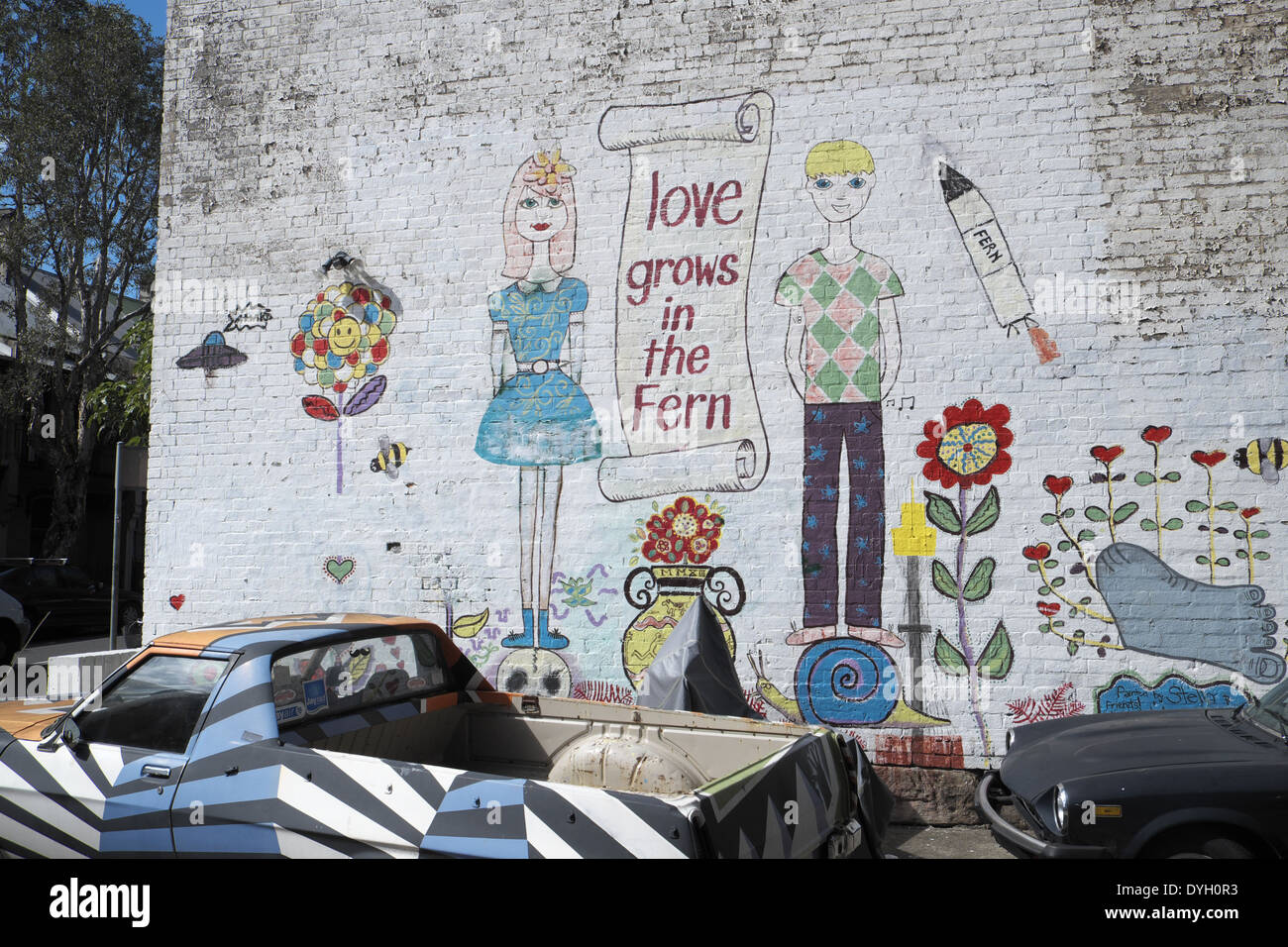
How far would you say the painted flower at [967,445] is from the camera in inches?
267

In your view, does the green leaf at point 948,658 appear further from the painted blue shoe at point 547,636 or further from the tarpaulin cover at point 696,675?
the painted blue shoe at point 547,636

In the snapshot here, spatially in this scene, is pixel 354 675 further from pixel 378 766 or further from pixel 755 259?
pixel 755 259

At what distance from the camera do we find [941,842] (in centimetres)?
626

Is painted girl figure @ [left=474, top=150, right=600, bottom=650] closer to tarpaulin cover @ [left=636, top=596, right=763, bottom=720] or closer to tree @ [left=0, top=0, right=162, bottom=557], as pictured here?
tarpaulin cover @ [left=636, top=596, right=763, bottom=720]

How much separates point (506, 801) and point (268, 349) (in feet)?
19.0

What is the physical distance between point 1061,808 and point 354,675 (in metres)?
3.13

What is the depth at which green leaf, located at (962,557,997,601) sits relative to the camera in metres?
6.73

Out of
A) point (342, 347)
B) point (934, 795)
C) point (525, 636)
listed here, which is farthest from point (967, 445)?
point (342, 347)

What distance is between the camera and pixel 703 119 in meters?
7.38

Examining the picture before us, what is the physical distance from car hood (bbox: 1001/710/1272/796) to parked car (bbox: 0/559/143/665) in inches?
504

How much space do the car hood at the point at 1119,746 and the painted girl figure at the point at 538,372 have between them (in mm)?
3486

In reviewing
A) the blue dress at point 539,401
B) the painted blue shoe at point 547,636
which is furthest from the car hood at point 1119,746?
the blue dress at point 539,401

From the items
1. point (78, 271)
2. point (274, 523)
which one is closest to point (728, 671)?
point (274, 523)

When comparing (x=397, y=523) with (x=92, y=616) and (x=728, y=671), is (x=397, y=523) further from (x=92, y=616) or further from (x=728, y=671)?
(x=92, y=616)
